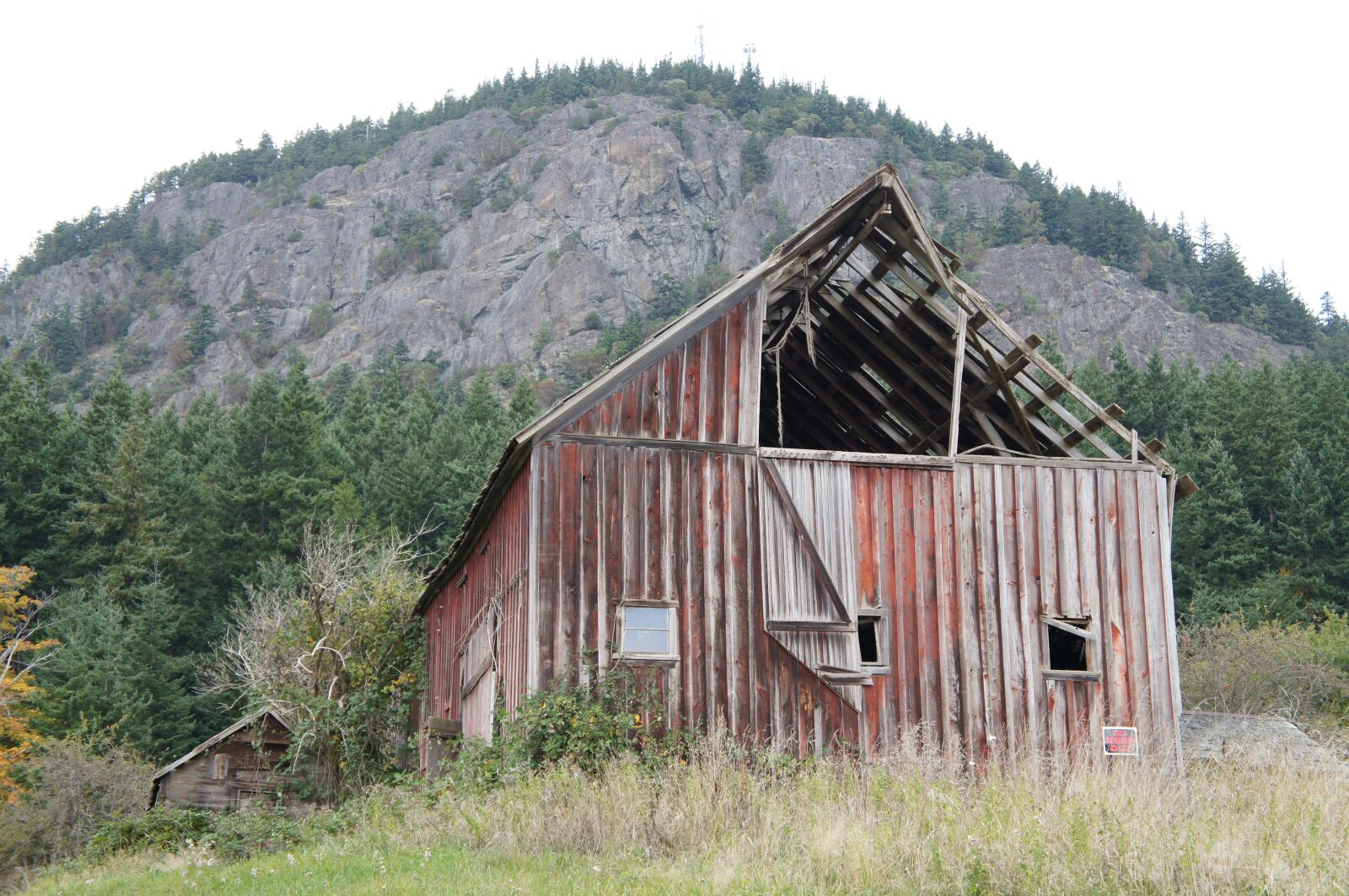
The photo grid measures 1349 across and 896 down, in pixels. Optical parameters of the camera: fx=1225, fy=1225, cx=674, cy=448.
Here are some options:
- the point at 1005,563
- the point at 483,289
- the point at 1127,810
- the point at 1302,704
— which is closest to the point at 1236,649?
the point at 1302,704

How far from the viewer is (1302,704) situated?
31.6 meters

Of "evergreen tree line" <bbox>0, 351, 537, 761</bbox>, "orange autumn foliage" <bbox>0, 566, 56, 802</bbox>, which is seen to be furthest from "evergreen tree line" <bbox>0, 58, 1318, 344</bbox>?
"orange autumn foliage" <bbox>0, 566, 56, 802</bbox>

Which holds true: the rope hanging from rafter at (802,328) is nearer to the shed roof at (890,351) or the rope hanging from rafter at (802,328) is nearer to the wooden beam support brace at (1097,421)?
the shed roof at (890,351)

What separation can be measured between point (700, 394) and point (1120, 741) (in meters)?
6.77

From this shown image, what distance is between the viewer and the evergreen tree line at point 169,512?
38.0 m

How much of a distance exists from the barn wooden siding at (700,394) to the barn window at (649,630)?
2.06 m

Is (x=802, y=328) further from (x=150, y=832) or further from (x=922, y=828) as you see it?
(x=150, y=832)

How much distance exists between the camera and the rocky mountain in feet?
455

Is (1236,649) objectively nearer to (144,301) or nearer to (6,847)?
(6,847)

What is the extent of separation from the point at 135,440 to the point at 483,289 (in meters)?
103

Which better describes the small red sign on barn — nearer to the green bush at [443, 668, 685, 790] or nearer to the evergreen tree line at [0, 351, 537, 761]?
the green bush at [443, 668, 685, 790]

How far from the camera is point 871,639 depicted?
15195 millimetres

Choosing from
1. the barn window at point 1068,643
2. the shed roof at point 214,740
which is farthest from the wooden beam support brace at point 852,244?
the shed roof at point 214,740

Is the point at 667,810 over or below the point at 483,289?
below
